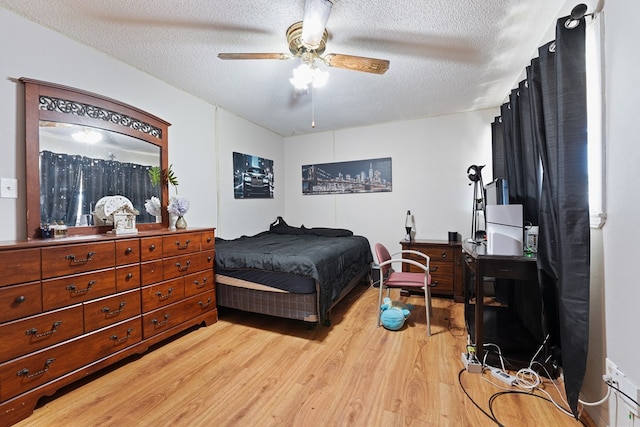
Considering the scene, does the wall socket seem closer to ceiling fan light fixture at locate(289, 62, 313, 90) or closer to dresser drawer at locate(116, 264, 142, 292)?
ceiling fan light fixture at locate(289, 62, 313, 90)

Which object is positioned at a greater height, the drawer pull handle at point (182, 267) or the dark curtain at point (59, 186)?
the dark curtain at point (59, 186)

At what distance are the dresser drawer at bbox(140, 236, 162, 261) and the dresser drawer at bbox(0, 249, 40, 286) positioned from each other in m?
0.59

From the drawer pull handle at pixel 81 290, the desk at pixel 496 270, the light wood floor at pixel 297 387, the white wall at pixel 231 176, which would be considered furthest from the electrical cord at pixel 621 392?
the white wall at pixel 231 176

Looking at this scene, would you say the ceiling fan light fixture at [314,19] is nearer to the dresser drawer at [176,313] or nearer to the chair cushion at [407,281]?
the chair cushion at [407,281]

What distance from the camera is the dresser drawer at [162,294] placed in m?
2.05

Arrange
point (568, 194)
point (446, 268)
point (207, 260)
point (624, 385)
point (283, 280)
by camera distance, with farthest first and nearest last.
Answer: point (446, 268), point (207, 260), point (283, 280), point (568, 194), point (624, 385)

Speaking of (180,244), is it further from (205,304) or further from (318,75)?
(318,75)

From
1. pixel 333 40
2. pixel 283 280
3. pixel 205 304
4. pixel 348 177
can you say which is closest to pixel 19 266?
pixel 205 304

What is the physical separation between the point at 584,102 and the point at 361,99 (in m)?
2.17

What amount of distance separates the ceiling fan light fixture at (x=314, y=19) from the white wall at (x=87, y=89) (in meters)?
1.80

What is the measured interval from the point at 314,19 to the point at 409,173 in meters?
2.82

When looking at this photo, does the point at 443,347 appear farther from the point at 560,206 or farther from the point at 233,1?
the point at 233,1

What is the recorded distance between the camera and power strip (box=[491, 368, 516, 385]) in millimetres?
1686

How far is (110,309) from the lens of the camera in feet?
6.02
